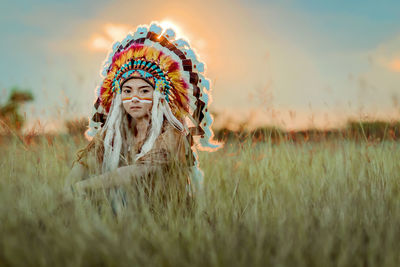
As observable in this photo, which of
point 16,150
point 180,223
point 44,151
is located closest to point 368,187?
point 180,223

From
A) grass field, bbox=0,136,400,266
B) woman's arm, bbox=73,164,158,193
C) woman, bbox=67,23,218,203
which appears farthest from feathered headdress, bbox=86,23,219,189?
grass field, bbox=0,136,400,266

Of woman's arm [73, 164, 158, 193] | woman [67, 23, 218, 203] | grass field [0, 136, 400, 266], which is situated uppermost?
woman [67, 23, 218, 203]

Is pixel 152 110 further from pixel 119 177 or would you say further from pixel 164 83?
pixel 119 177

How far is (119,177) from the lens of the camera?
2.29m

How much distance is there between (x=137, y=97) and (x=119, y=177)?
1.92ft

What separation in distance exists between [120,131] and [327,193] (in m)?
1.51

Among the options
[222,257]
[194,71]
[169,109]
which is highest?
[194,71]

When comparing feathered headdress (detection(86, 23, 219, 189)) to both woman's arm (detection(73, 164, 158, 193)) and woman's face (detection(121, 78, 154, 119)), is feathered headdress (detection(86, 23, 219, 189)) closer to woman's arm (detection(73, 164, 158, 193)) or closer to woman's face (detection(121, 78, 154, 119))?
woman's face (detection(121, 78, 154, 119))

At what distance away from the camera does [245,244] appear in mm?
1534

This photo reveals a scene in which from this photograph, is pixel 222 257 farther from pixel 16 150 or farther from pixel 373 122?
pixel 373 122

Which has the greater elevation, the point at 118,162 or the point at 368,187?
the point at 118,162

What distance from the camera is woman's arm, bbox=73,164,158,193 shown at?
2.29 m

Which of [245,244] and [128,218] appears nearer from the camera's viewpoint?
[245,244]

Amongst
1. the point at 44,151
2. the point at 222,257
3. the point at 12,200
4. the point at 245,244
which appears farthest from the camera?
the point at 44,151
